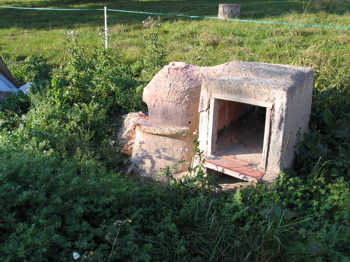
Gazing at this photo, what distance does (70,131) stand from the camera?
486cm

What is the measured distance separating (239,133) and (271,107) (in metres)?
1.16

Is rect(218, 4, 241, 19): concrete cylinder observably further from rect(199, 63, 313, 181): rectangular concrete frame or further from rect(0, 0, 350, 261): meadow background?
rect(199, 63, 313, 181): rectangular concrete frame

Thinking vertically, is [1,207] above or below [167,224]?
above

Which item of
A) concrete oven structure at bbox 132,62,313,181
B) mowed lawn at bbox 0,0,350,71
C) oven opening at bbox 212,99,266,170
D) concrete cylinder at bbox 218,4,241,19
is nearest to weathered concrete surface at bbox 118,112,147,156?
concrete oven structure at bbox 132,62,313,181

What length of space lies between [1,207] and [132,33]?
27.8ft

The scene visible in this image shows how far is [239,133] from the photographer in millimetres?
4691

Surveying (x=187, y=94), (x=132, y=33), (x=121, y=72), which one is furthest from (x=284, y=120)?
(x=132, y=33)

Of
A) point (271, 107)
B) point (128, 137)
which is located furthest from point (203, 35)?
point (271, 107)

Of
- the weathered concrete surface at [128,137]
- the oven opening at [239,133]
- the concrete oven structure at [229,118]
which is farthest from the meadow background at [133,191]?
the oven opening at [239,133]

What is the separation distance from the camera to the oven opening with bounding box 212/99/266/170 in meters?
4.04

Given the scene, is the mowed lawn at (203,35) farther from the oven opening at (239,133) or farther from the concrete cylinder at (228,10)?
the oven opening at (239,133)

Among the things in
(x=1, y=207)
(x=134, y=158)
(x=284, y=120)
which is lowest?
(x=134, y=158)

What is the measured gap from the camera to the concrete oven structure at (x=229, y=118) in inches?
144

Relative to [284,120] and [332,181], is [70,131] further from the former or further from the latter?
[332,181]
